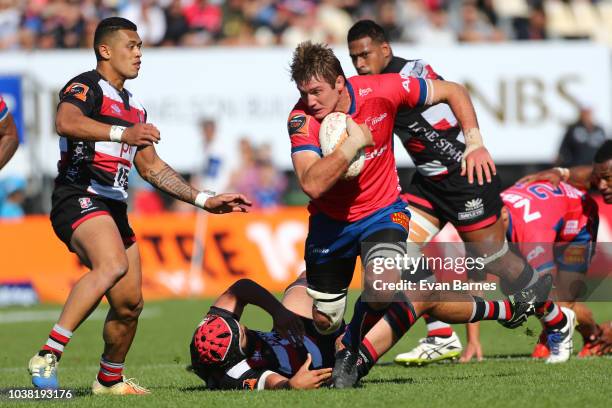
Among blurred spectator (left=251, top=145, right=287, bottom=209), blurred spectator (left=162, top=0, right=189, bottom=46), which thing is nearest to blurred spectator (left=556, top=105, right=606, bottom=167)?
blurred spectator (left=251, top=145, right=287, bottom=209)

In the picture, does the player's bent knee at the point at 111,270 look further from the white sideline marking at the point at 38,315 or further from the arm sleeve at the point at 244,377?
the white sideline marking at the point at 38,315

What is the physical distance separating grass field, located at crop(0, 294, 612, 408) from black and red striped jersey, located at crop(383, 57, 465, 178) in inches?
71.0

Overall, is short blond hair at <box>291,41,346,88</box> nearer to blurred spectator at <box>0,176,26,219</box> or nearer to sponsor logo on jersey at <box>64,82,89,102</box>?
sponsor logo on jersey at <box>64,82,89,102</box>

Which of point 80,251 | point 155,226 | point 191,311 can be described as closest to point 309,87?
point 80,251

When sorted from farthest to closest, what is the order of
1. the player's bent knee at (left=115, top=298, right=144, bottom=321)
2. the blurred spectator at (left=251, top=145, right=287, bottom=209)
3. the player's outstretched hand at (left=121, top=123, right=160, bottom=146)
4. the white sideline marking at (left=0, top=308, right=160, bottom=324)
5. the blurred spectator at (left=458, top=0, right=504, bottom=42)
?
the blurred spectator at (left=458, top=0, right=504, bottom=42) < the blurred spectator at (left=251, top=145, right=287, bottom=209) < the white sideline marking at (left=0, top=308, right=160, bottom=324) < the player's bent knee at (left=115, top=298, right=144, bottom=321) < the player's outstretched hand at (left=121, top=123, right=160, bottom=146)

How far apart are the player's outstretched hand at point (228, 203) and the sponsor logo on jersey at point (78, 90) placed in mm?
1160

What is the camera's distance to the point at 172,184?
8.34 metres

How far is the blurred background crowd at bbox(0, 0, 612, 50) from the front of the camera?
66.6 ft

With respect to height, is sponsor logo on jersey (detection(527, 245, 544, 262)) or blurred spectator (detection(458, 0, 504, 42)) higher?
blurred spectator (detection(458, 0, 504, 42))

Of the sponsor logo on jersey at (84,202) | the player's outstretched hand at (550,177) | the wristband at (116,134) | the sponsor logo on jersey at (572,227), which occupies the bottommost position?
the sponsor logo on jersey at (572,227)

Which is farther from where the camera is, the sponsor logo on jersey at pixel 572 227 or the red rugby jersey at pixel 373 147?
the sponsor logo on jersey at pixel 572 227

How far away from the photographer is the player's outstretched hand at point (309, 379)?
755 centimetres
